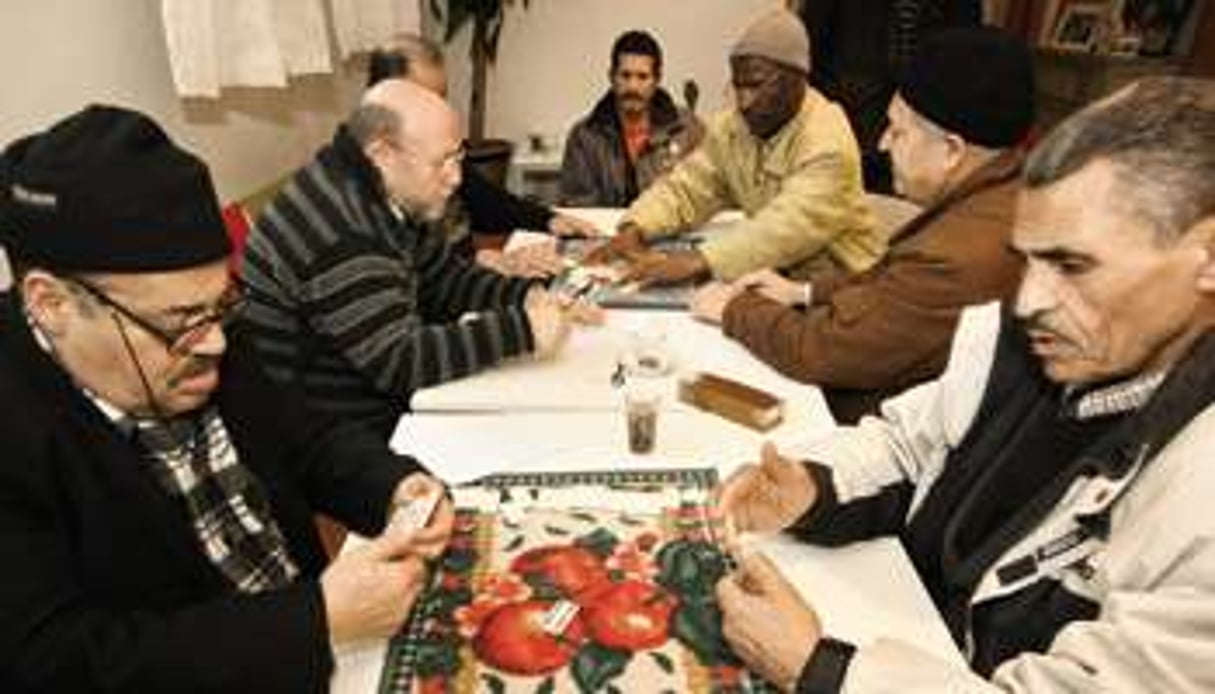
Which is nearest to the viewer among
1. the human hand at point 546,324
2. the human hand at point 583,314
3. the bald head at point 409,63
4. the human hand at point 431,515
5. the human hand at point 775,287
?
the human hand at point 431,515

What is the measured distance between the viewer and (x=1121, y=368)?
3.88ft

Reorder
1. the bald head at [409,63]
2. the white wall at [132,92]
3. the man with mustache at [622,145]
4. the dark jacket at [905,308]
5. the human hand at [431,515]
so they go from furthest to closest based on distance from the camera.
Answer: the man with mustache at [622,145] < the bald head at [409,63] < the white wall at [132,92] < the dark jacket at [905,308] < the human hand at [431,515]

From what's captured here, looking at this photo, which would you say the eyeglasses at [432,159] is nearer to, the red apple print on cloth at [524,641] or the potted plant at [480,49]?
the red apple print on cloth at [524,641]

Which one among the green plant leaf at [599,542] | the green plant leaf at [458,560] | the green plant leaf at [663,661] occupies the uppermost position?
the green plant leaf at [599,542]

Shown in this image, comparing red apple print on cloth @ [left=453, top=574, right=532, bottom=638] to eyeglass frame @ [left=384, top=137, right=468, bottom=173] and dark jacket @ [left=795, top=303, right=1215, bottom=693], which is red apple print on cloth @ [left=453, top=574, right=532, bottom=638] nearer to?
dark jacket @ [left=795, top=303, right=1215, bottom=693]

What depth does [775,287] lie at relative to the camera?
7.74ft

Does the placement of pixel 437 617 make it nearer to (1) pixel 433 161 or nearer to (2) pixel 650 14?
(1) pixel 433 161

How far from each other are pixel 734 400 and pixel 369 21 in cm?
291

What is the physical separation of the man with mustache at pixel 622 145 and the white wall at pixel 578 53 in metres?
1.13

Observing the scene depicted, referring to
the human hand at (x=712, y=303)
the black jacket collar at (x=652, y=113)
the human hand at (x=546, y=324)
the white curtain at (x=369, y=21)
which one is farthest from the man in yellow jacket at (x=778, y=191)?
the white curtain at (x=369, y=21)

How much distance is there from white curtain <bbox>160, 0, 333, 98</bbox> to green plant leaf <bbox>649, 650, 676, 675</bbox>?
2147 millimetres

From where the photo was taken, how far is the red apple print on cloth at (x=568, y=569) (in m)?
1.23

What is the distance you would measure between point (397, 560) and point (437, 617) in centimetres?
9

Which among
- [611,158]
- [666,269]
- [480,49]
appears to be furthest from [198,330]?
[480,49]
